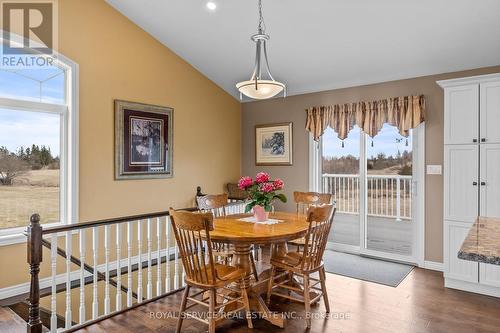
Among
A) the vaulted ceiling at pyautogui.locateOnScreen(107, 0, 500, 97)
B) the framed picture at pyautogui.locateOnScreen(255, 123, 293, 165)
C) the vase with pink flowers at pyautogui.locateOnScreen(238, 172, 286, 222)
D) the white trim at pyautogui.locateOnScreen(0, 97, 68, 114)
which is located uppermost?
the vaulted ceiling at pyautogui.locateOnScreen(107, 0, 500, 97)

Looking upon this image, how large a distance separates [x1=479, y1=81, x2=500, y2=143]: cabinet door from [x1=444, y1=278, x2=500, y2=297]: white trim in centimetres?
154

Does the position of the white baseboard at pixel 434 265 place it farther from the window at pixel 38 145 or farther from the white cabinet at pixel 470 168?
the window at pixel 38 145

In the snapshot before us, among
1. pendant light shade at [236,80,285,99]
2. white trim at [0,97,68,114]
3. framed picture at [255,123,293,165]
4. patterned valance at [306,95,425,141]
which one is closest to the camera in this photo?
pendant light shade at [236,80,285,99]

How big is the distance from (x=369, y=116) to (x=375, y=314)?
2691mm

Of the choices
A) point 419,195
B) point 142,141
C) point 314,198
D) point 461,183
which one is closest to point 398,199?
point 419,195

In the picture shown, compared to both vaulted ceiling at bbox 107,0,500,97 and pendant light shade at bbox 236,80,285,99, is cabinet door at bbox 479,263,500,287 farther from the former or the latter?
pendant light shade at bbox 236,80,285,99

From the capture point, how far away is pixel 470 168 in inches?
143

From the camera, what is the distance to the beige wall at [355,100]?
4.22 meters

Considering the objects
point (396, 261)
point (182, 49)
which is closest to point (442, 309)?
point (396, 261)

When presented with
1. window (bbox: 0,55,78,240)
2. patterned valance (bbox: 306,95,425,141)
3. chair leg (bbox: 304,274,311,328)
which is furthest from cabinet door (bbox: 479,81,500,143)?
window (bbox: 0,55,78,240)

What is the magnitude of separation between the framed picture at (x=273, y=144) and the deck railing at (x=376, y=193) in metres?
0.78

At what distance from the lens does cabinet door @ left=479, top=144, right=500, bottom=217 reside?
11.4ft

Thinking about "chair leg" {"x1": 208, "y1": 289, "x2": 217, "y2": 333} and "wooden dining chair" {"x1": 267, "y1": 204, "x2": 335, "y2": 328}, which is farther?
"wooden dining chair" {"x1": 267, "y1": 204, "x2": 335, "y2": 328}

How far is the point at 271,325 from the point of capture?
277 centimetres
